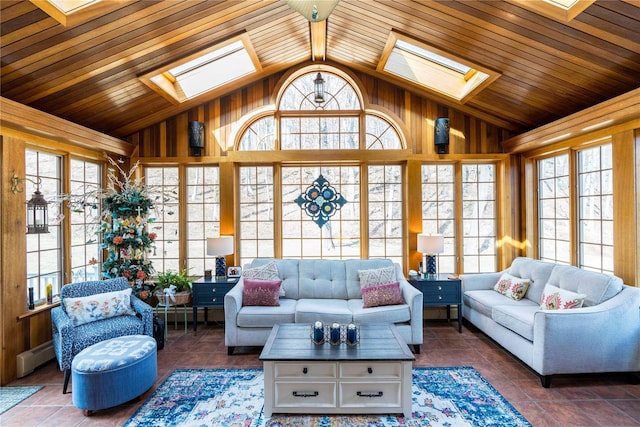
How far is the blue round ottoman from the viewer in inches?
103

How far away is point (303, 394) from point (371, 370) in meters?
0.56

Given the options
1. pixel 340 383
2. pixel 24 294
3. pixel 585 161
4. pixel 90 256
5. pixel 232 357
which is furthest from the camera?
pixel 90 256

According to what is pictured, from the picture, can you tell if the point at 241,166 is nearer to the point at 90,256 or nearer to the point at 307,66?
the point at 307,66

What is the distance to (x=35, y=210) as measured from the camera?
324cm

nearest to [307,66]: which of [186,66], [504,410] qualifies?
[186,66]

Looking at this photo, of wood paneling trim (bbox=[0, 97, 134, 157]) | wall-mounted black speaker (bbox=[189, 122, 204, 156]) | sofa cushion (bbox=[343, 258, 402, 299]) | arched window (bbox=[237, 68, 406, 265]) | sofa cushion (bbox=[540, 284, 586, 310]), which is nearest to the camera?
wood paneling trim (bbox=[0, 97, 134, 157])

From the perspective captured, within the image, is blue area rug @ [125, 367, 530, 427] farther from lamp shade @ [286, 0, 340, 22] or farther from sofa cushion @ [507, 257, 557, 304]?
lamp shade @ [286, 0, 340, 22]

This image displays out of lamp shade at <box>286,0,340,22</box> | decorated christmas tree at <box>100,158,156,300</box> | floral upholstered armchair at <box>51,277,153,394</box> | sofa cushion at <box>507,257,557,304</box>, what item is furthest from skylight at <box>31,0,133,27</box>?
sofa cushion at <box>507,257,557,304</box>

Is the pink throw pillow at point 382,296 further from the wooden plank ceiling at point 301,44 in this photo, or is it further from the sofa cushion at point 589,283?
the wooden plank ceiling at point 301,44

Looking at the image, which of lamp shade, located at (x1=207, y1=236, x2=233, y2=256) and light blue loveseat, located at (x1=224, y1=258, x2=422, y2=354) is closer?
light blue loveseat, located at (x1=224, y1=258, x2=422, y2=354)

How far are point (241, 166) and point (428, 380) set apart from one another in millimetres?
3737

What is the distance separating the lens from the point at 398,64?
4598 mm

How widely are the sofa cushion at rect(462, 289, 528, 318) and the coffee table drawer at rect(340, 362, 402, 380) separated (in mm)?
1932

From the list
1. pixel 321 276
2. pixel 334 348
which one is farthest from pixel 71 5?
pixel 321 276
